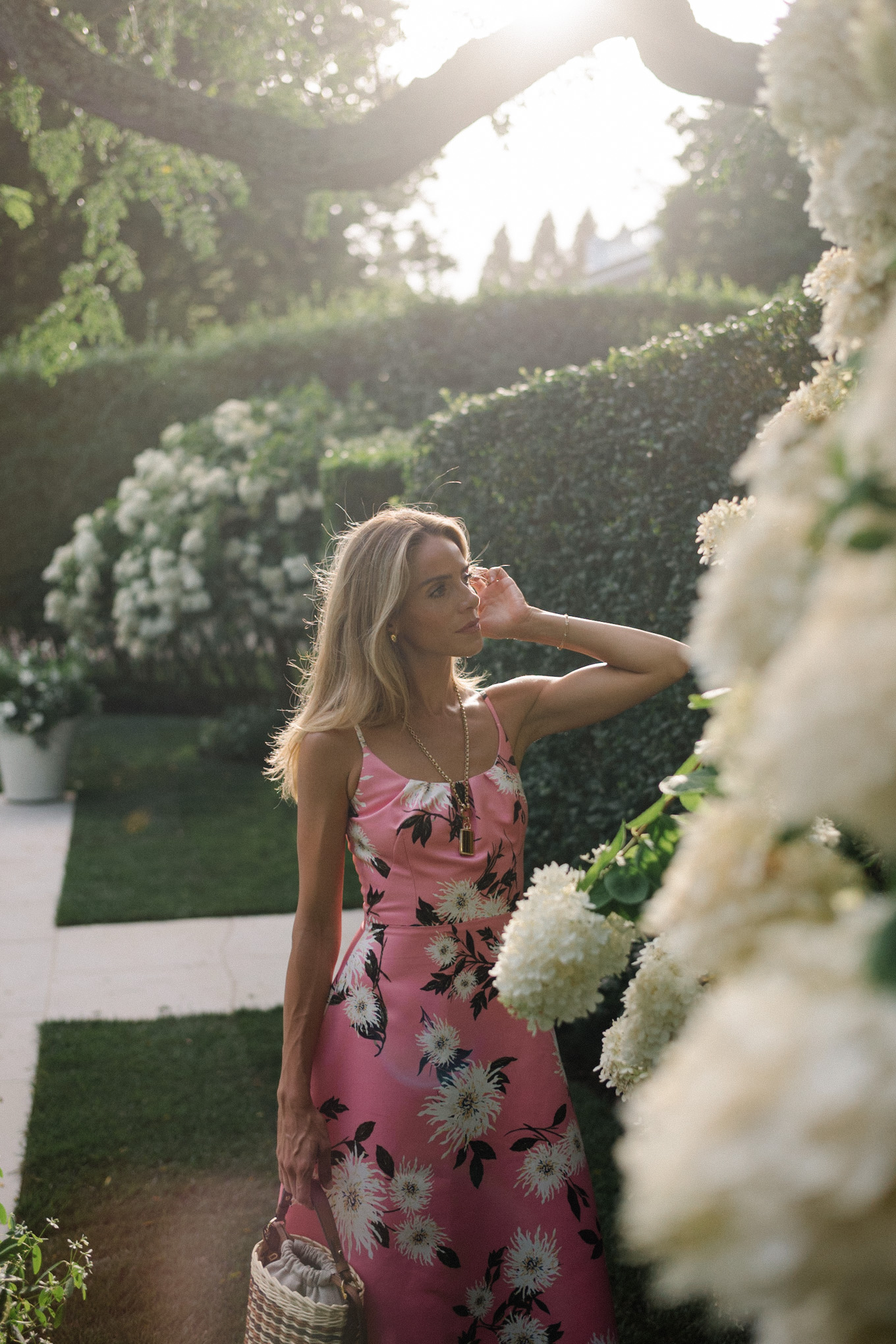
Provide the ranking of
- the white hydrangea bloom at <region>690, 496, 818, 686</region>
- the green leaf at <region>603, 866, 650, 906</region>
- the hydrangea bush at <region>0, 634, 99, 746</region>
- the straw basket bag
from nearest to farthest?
the white hydrangea bloom at <region>690, 496, 818, 686</region> < the green leaf at <region>603, 866, 650, 906</region> < the straw basket bag < the hydrangea bush at <region>0, 634, 99, 746</region>

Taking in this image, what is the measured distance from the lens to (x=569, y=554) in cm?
407

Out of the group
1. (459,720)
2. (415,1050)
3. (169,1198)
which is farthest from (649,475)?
(169,1198)

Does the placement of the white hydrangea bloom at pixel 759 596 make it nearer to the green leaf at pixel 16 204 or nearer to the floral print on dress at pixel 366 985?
the floral print on dress at pixel 366 985

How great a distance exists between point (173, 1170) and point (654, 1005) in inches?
131

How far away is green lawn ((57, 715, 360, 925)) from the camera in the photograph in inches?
247

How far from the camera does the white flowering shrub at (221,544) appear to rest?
907 centimetres

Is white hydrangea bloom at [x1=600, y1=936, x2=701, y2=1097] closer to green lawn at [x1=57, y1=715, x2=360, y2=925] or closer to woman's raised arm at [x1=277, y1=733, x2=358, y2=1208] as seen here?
woman's raised arm at [x1=277, y1=733, x2=358, y2=1208]

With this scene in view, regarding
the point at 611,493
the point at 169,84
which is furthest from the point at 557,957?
the point at 169,84

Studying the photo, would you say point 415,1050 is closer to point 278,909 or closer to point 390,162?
point 390,162

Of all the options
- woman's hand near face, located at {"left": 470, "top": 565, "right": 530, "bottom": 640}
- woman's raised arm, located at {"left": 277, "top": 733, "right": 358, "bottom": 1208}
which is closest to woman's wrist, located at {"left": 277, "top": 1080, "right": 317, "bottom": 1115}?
woman's raised arm, located at {"left": 277, "top": 733, "right": 358, "bottom": 1208}

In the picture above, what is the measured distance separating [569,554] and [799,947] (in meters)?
3.68

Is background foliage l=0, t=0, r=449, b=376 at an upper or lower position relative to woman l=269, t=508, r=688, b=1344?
upper

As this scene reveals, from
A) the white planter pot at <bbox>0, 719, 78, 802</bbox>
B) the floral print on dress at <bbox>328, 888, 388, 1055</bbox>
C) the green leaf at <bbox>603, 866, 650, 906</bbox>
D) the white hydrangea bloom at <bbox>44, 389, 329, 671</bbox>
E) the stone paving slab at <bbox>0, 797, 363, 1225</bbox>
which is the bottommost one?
the white planter pot at <bbox>0, 719, 78, 802</bbox>

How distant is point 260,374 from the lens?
12289 millimetres
